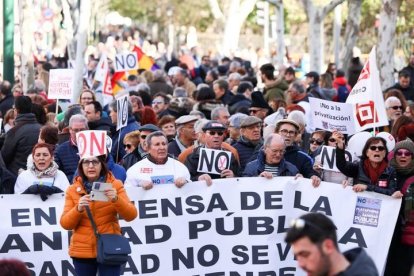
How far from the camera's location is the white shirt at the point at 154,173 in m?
12.4

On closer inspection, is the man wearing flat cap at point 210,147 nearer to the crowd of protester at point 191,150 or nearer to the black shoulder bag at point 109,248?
the crowd of protester at point 191,150

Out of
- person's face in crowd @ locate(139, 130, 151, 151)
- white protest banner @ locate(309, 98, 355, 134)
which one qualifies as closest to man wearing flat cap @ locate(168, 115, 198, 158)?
person's face in crowd @ locate(139, 130, 151, 151)

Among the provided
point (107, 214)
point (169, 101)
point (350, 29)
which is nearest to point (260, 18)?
point (350, 29)

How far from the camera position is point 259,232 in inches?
501

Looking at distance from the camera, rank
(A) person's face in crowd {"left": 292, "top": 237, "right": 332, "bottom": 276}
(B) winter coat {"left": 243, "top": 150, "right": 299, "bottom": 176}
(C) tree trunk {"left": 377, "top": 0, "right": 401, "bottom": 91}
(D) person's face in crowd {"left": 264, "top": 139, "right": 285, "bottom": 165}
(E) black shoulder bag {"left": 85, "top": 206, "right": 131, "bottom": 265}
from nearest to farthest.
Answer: (A) person's face in crowd {"left": 292, "top": 237, "right": 332, "bottom": 276}
(E) black shoulder bag {"left": 85, "top": 206, "right": 131, "bottom": 265}
(D) person's face in crowd {"left": 264, "top": 139, "right": 285, "bottom": 165}
(B) winter coat {"left": 243, "top": 150, "right": 299, "bottom": 176}
(C) tree trunk {"left": 377, "top": 0, "right": 401, "bottom": 91}

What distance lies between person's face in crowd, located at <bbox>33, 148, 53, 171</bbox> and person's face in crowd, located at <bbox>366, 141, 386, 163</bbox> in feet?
8.95

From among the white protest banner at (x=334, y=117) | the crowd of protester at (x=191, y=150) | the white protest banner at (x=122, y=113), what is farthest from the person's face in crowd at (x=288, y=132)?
the white protest banner at (x=122, y=113)

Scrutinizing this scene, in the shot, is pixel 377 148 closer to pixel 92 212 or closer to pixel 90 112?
pixel 92 212

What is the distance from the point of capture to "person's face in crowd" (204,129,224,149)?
13281 mm

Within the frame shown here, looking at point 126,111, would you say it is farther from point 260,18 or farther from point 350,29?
point 260,18

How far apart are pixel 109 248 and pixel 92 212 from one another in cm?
30

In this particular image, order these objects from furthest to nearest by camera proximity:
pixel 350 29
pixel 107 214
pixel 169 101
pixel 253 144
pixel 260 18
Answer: pixel 260 18
pixel 350 29
pixel 169 101
pixel 253 144
pixel 107 214

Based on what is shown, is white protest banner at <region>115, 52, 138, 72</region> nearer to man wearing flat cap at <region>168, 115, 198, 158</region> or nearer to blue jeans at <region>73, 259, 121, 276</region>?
man wearing flat cap at <region>168, 115, 198, 158</region>

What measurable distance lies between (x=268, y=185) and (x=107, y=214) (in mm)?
2357
